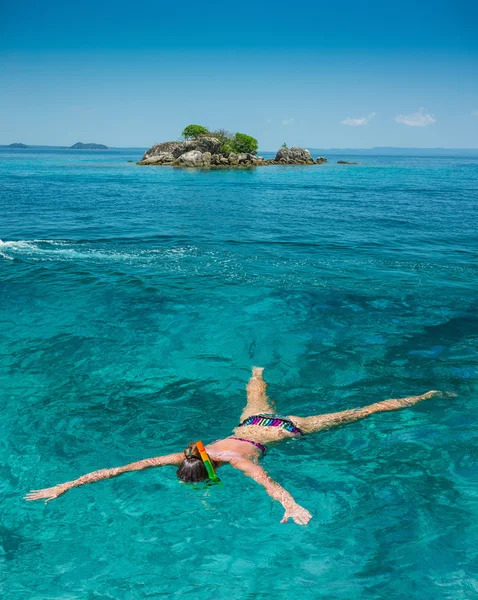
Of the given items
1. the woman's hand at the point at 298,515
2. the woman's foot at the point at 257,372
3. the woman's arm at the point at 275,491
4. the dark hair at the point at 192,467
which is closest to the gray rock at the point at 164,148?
the woman's foot at the point at 257,372

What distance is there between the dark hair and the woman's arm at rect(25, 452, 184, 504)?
1.65ft

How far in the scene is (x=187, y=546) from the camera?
7.28 meters

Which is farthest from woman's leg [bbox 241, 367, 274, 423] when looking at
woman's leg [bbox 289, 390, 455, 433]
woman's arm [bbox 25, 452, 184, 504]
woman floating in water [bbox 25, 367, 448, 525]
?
woman's arm [bbox 25, 452, 184, 504]

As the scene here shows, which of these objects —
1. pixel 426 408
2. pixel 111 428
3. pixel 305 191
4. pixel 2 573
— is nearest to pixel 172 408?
pixel 111 428

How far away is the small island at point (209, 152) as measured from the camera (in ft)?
337

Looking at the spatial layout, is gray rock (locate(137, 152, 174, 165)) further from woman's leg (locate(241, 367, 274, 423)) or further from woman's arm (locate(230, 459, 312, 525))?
woman's arm (locate(230, 459, 312, 525))

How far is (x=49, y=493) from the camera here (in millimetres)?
7879

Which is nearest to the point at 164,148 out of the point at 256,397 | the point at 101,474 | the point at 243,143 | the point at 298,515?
the point at 243,143

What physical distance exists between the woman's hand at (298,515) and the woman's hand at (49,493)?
3804mm

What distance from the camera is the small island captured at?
10281cm

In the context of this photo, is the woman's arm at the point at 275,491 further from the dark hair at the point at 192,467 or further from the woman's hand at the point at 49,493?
the woman's hand at the point at 49,493

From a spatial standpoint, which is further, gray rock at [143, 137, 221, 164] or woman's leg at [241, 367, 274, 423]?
gray rock at [143, 137, 221, 164]

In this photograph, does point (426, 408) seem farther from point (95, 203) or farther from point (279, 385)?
point (95, 203)

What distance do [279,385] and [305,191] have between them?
48.3m
